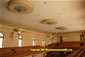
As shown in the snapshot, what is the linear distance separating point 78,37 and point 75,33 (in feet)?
2.74

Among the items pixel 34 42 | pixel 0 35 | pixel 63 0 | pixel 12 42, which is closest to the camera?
pixel 63 0

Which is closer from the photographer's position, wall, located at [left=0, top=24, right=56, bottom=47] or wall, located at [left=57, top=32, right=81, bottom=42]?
wall, located at [left=0, top=24, right=56, bottom=47]

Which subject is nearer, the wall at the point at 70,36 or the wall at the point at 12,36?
the wall at the point at 12,36

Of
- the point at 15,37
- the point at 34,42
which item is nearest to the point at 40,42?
the point at 34,42

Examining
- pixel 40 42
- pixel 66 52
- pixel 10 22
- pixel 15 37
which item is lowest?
pixel 66 52

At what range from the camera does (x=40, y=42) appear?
1247 cm

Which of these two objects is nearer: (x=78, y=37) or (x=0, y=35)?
(x=0, y=35)

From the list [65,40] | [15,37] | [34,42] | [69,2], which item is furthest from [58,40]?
[69,2]

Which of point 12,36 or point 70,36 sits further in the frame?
point 70,36

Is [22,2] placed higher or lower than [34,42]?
higher

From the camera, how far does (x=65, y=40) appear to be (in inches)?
599

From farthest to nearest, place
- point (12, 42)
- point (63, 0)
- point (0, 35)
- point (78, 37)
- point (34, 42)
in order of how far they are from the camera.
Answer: point (78, 37)
point (34, 42)
point (12, 42)
point (0, 35)
point (63, 0)

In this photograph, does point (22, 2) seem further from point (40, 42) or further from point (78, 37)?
point (78, 37)

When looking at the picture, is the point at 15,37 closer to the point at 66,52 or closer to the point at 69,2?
the point at 69,2
